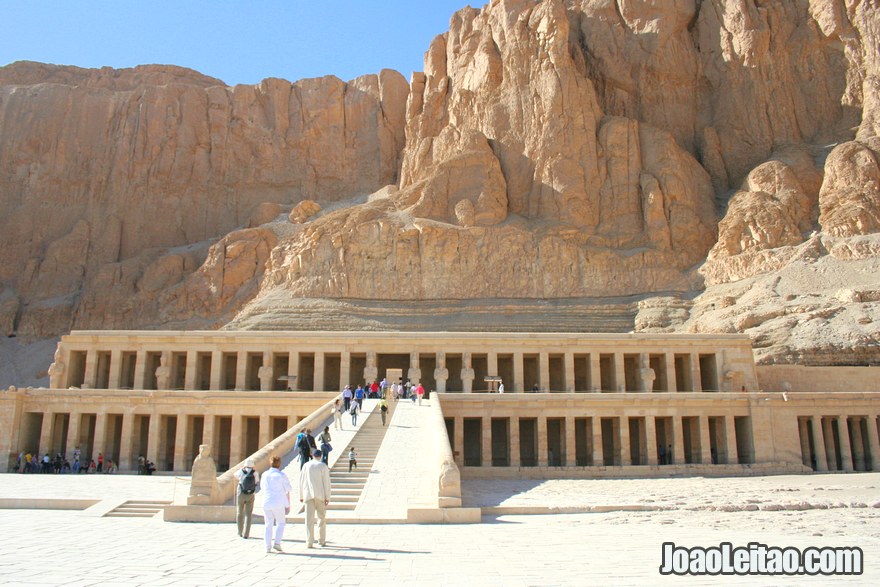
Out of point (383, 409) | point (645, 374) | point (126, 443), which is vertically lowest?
point (126, 443)

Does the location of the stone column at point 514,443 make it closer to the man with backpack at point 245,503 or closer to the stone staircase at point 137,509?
the stone staircase at point 137,509

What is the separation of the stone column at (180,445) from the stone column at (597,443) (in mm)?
20677

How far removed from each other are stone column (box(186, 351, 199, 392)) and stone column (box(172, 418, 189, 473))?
5871mm

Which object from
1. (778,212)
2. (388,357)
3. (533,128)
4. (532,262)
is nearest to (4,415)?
(388,357)

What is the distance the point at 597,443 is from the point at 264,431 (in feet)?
54.9

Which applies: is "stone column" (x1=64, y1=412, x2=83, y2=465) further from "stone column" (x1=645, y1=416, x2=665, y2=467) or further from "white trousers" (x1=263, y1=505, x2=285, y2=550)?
"white trousers" (x1=263, y1=505, x2=285, y2=550)

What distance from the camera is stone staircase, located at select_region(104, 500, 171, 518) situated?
727 inches

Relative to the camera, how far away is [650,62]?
2950 inches

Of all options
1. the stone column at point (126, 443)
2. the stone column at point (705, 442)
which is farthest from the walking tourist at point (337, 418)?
the stone column at point (705, 442)

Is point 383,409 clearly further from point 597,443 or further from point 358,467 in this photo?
point 597,443

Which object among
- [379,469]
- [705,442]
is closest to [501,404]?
[705,442]

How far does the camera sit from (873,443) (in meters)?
39.1

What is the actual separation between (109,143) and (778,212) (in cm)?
7293

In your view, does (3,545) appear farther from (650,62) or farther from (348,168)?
(348,168)
